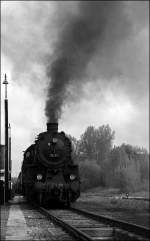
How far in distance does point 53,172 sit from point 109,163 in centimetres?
3831

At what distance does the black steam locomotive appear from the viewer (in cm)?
2111

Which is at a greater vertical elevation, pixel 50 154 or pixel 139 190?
pixel 50 154

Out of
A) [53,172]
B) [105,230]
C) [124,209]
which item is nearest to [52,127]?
[53,172]

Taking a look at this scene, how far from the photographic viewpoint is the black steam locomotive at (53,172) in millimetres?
21109

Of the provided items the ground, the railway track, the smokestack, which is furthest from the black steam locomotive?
the railway track

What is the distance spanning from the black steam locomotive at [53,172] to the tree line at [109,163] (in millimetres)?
19155

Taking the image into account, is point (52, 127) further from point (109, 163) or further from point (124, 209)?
point (109, 163)

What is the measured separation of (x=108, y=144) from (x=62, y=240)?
64873 mm

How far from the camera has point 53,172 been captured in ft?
70.8

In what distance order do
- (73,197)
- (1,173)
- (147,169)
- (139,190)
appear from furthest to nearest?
(147,169) < (139,190) < (1,173) < (73,197)

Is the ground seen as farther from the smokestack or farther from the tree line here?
the tree line

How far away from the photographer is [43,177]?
21484 millimetres

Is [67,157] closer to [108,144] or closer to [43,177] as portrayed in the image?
[43,177]

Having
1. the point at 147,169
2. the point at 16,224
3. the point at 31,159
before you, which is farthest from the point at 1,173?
the point at 147,169
